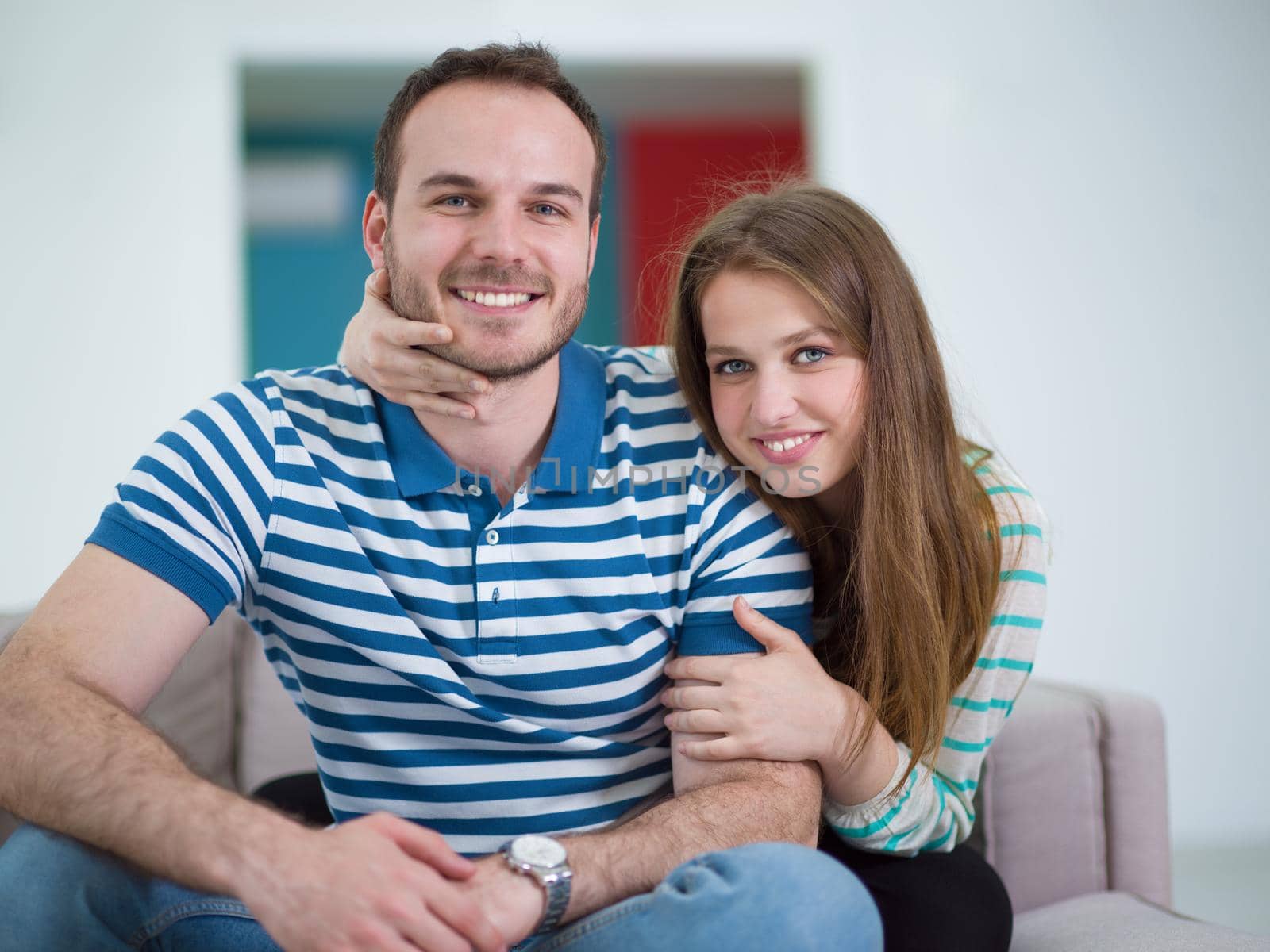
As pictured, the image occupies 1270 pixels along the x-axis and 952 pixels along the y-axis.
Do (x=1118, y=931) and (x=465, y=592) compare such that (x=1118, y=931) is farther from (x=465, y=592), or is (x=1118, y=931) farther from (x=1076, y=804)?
(x=465, y=592)

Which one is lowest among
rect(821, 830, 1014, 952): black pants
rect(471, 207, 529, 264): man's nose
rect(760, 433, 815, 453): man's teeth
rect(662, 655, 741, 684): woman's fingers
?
rect(821, 830, 1014, 952): black pants

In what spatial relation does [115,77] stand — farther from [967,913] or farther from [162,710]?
[967,913]

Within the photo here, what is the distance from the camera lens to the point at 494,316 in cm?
143

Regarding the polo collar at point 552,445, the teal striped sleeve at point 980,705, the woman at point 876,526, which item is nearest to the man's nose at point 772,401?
the woman at point 876,526

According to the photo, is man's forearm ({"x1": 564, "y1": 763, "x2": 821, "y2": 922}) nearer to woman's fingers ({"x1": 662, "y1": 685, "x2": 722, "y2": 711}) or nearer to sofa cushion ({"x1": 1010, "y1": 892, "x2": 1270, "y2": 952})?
woman's fingers ({"x1": 662, "y1": 685, "x2": 722, "y2": 711})

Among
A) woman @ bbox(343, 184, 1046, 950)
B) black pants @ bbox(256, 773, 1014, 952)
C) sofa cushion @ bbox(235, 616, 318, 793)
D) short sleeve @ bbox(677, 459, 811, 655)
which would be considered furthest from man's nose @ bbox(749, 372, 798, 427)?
sofa cushion @ bbox(235, 616, 318, 793)

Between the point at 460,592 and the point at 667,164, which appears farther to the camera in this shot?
the point at 667,164

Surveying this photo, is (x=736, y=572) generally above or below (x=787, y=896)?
above

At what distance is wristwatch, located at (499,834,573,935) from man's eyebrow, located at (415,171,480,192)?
2.64ft

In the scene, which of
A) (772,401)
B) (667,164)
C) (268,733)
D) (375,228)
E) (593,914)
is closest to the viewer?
(593,914)

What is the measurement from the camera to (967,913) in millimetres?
1368

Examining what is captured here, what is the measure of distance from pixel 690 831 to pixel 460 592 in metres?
0.40

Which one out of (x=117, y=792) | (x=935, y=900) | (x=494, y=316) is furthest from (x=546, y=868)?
(x=494, y=316)

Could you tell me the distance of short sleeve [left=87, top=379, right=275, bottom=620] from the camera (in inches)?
50.1
